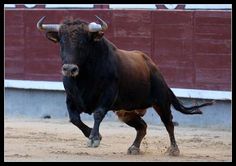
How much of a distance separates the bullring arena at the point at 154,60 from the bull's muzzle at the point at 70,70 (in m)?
1.47

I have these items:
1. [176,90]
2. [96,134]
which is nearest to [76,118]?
[96,134]

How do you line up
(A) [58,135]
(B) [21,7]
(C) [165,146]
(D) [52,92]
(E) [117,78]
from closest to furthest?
(E) [117,78], (C) [165,146], (A) [58,135], (D) [52,92], (B) [21,7]

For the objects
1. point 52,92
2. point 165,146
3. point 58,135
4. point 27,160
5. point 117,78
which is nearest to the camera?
point 27,160

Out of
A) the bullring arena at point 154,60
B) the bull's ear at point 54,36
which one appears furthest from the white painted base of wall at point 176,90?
the bull's ear at point 54,36

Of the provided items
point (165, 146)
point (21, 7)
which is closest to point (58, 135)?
point (165, 146)

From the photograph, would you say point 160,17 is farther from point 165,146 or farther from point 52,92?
point 165,146

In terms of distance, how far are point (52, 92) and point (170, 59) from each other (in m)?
1.99

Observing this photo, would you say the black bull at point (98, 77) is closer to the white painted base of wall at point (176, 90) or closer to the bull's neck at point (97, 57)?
the bull's neck at point (97, 57)

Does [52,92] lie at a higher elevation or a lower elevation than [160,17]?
lower

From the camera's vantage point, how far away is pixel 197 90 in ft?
43.2

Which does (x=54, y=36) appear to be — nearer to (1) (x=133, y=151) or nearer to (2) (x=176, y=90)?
(1) (x=133, y=151)

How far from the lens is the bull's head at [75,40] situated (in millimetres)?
8531

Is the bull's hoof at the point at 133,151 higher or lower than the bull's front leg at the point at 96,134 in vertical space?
lower

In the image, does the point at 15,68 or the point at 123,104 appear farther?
the point at 15,68
